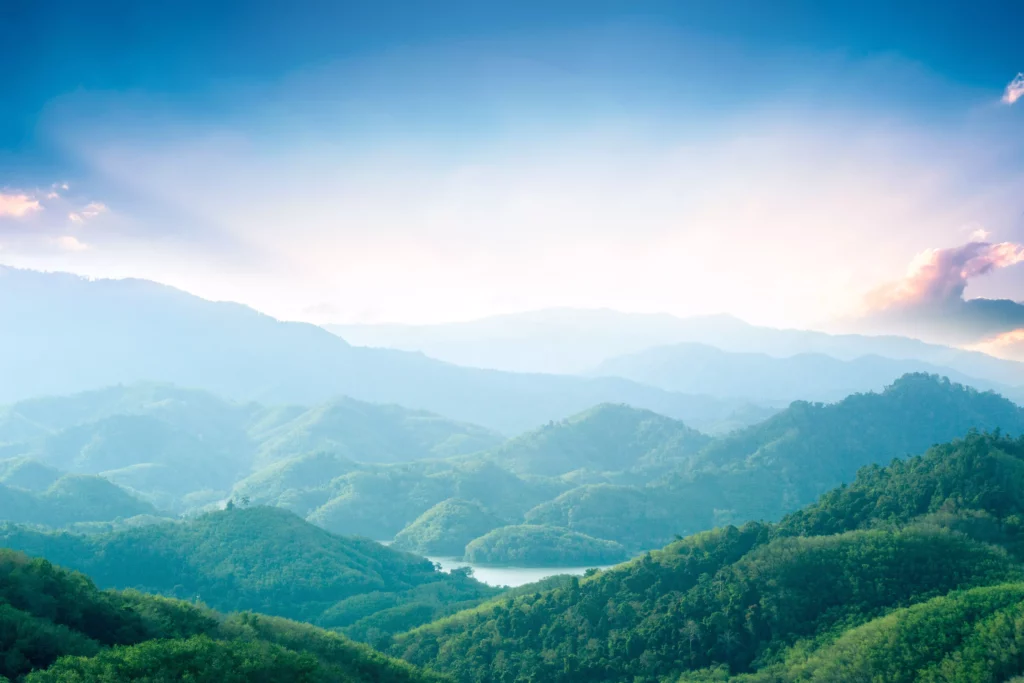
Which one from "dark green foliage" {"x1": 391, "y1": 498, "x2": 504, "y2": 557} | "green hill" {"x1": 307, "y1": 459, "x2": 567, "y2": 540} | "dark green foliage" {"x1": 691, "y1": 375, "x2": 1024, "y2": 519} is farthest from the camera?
"dark green foliage" {"x1": 691, "y1": 375, "x2": 1024, "y2": 519}

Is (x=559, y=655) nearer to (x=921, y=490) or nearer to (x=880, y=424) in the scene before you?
(x=921, y=490)

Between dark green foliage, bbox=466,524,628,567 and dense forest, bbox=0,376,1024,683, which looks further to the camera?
dark green foliage, bbox=466,524,628,567

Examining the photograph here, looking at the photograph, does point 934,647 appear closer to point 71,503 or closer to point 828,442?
point 71,503

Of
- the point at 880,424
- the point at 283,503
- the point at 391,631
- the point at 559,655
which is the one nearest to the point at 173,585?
the point at 391,631

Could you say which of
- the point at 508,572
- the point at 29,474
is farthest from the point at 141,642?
the point at 29,474

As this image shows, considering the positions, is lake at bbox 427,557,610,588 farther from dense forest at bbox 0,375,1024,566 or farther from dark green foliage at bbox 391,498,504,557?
dark green foliage at bbox 391,498,504,557

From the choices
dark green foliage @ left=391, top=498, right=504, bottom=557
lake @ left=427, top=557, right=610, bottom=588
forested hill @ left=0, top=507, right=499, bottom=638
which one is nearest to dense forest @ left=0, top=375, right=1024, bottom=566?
dark green foliage @ left=391, top=498, right=504, bottom=557
